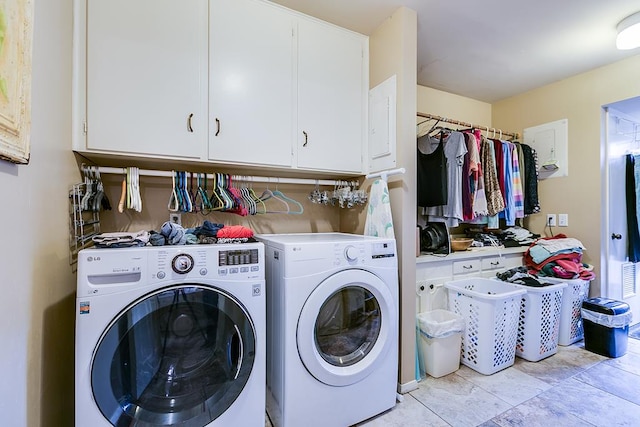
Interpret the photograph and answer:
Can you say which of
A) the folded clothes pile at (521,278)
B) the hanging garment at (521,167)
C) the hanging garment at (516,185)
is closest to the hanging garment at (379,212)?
the folded clothes pile at (521,278)

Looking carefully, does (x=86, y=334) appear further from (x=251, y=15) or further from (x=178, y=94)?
(x=251, y=15)

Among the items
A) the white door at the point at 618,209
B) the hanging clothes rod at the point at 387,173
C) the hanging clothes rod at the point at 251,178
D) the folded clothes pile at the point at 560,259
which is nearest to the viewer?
the hanging clothes rod at the point at 251,178

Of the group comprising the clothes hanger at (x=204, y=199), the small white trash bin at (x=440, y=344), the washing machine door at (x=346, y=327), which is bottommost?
the small white trash bin at (x=440, y=344)

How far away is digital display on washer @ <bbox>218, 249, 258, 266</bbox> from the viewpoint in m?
1.18

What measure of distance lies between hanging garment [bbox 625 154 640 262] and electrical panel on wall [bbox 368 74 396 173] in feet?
8.90

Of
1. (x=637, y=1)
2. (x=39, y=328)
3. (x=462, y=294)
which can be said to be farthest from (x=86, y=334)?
(x=637, y=1)

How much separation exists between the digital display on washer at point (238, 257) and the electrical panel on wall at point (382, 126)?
3.56ft

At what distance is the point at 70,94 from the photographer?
1284 mm

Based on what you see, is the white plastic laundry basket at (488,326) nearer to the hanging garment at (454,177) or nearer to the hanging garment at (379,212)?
the hanging garment at (454,177)

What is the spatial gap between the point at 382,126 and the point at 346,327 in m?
A: 1.32

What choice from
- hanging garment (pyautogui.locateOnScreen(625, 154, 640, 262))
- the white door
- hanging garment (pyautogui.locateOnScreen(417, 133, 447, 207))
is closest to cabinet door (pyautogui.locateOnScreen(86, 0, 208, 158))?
hanging garment (pyautogui.locateOnScreen(417, 133, 447, 207))

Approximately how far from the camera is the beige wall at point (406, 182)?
1.75 m

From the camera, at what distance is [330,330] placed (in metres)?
1.47

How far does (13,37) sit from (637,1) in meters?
3.08
